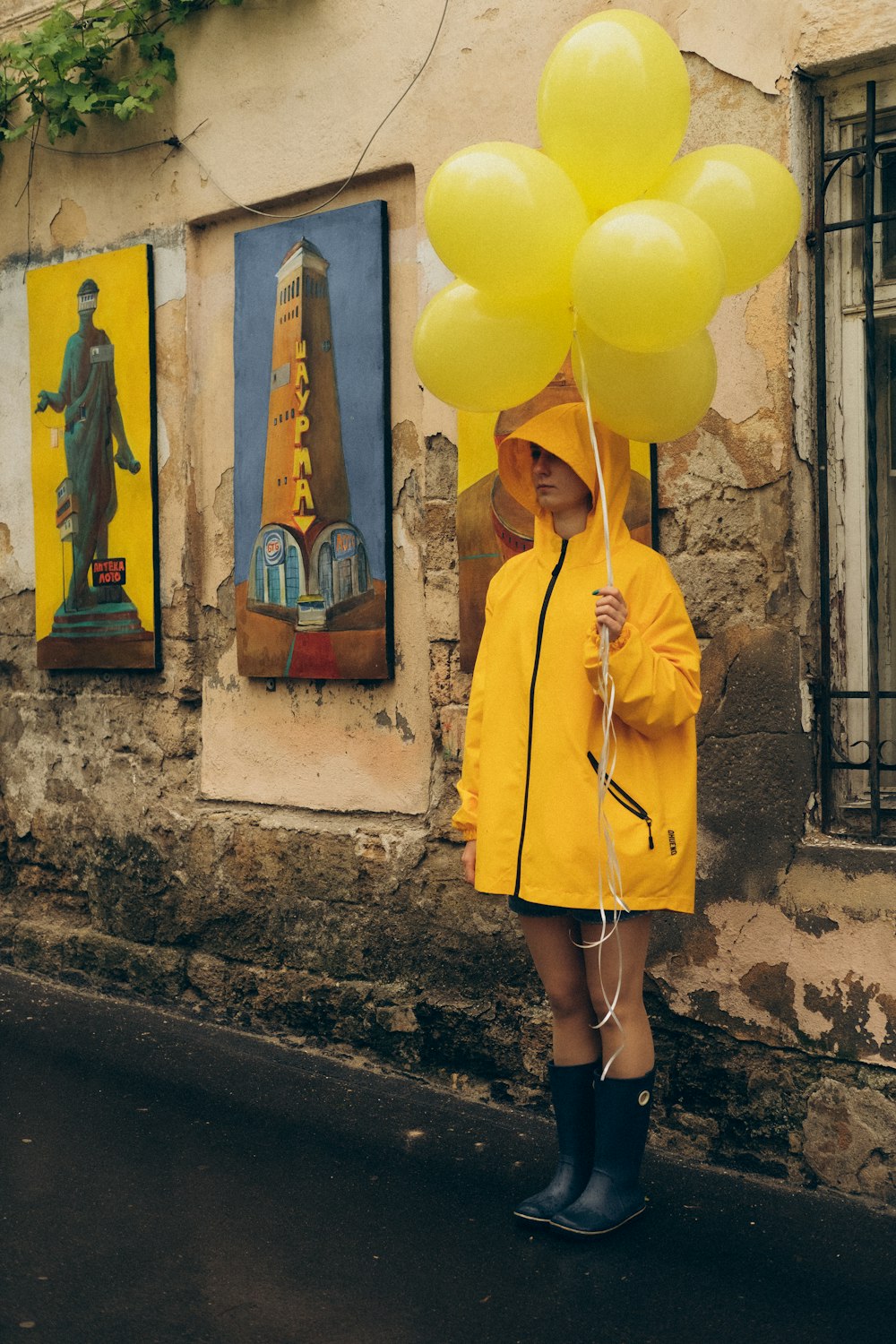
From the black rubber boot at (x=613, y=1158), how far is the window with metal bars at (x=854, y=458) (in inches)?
38.3

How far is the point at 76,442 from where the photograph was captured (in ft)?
17.9

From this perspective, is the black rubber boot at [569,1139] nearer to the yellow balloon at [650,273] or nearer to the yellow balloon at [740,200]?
the yellow balloon at [650,273]

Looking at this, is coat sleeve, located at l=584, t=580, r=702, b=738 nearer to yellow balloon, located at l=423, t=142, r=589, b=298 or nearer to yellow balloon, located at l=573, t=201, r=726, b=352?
yellow balloon, located at l=573, t=201, r=726, b=352

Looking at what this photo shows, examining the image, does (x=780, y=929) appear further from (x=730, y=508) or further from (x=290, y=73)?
(x=290, y=73)

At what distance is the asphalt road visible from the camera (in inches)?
112

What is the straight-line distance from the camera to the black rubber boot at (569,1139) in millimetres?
3264

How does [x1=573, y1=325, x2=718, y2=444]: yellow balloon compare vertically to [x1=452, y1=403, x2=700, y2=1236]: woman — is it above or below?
above

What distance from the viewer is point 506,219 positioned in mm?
2707

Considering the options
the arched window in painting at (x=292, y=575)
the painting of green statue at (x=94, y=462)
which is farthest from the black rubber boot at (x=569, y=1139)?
the painting of green statue at (x=94, y=462)

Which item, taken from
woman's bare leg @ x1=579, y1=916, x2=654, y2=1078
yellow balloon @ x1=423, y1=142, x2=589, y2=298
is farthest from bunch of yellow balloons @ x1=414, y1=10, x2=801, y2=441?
woman's bare leg @ x1=579, y1=916, x2=654, y2=1078

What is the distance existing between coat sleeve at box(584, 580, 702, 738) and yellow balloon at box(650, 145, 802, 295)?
2.38 feet

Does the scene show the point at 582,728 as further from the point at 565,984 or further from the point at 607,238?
the point at 607,238

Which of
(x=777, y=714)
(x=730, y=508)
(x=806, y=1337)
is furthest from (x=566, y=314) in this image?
(x=806, y=1337)

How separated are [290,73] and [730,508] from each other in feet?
7.53
